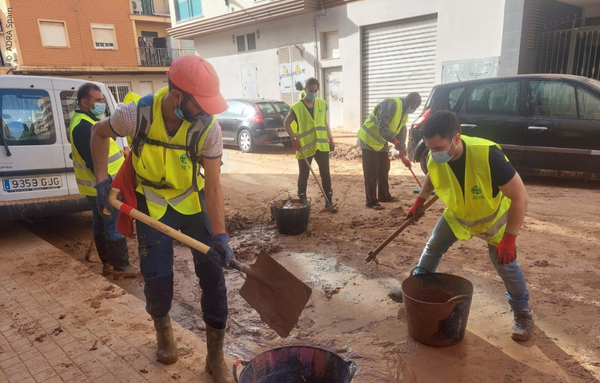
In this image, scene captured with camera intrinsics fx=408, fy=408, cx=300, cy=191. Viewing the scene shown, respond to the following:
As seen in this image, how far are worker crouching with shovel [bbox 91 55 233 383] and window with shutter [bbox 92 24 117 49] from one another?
1084 inches

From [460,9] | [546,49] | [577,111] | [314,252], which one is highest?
[460,9]

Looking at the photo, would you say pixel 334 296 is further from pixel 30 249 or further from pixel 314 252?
pixel 30 249

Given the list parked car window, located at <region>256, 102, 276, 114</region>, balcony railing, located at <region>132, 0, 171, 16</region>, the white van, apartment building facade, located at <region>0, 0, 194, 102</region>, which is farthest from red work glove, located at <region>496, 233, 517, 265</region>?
Answer: balcony railing, located at <region>132, 0, 171, 16</region>

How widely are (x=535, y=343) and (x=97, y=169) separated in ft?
10.4

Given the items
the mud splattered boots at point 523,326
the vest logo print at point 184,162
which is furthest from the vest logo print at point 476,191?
the vest logo print at point 184,162

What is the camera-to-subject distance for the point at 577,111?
20.8ft

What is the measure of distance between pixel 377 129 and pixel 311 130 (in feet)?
3.28

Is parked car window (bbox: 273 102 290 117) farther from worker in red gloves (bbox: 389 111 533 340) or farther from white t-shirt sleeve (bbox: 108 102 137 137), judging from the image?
white t-shirt sleeve (bbox: 108 102 137 137)

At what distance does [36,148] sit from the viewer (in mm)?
4746

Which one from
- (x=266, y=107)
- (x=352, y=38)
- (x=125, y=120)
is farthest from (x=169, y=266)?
(x=352, y=38)

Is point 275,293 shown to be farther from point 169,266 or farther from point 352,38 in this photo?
point 352,38

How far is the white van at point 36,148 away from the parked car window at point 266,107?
278 inches

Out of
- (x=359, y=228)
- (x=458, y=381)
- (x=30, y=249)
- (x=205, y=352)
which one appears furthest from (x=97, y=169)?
(x=359, y=228)

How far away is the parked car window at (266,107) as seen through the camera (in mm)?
11820
